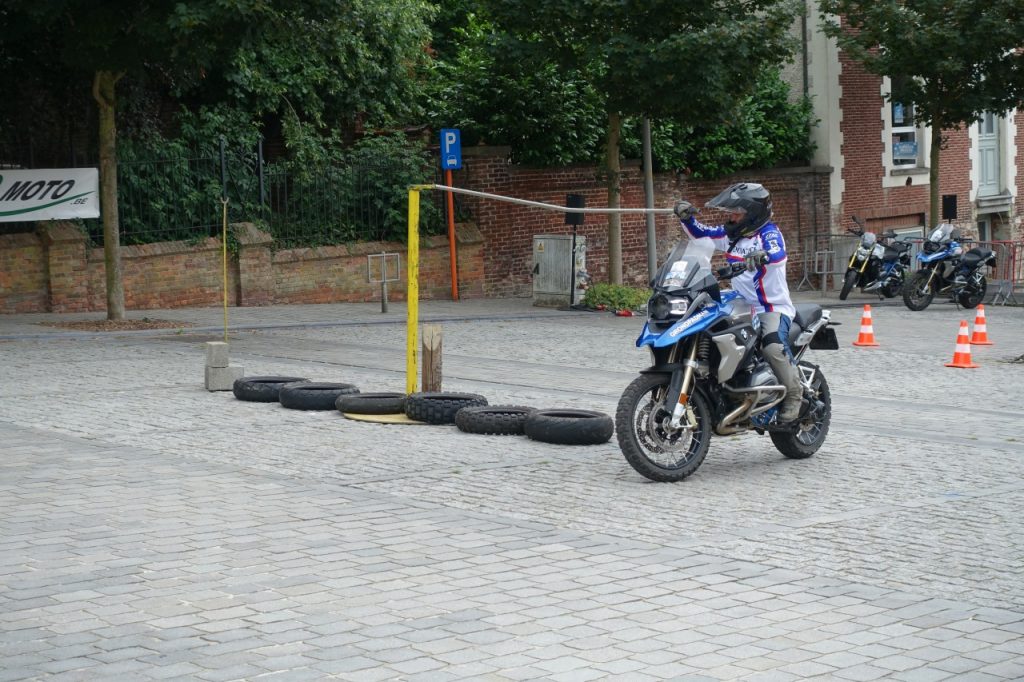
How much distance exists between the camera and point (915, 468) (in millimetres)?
9531

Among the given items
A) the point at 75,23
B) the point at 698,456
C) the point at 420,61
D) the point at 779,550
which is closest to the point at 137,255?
the point at 75,23

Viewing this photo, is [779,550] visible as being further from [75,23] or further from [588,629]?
[75,23]

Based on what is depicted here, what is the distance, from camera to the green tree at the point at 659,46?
2183cm

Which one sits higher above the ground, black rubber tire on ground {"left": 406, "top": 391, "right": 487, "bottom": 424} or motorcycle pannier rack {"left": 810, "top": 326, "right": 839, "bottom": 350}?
motorcycle pannier rack {"left": 810, "top": 326, "right": 839, "bottom": 350}

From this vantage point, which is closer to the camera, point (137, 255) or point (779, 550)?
point (779, 550)

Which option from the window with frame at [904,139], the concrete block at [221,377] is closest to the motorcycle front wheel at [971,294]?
the window with frame at [904,139]

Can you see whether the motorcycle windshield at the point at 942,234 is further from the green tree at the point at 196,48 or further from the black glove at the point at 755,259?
the black glove at the point at 755,259

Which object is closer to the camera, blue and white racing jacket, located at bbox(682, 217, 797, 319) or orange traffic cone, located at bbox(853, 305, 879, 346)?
blue and white racing jacket, located at bbox(682, 217, 797, 319)

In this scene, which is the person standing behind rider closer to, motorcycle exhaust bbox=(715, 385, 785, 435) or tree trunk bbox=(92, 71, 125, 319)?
motorcycle exhaust bbox=(715, 385, 785, 435)

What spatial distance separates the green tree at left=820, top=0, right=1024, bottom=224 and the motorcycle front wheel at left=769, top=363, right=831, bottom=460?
787 inches

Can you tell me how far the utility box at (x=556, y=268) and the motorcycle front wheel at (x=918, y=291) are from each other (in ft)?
19.6

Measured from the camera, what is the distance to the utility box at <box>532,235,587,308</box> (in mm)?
24344

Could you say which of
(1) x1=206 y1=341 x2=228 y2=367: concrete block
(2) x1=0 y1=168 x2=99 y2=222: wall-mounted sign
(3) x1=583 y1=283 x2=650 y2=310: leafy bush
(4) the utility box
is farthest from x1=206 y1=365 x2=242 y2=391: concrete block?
(4) the utility box

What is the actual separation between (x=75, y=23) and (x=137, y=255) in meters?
4.58
